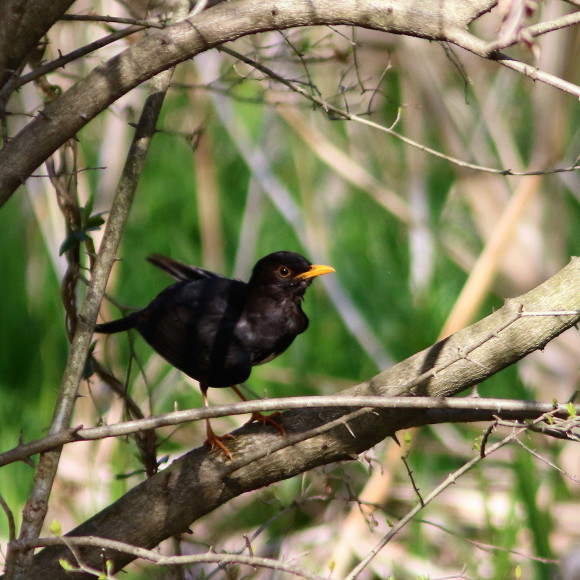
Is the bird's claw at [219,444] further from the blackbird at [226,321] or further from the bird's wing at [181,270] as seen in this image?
the bird's wing at [181,270]

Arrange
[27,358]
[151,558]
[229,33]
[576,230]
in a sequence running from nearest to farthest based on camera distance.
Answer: [151,558]
[229,33]
[27,358]
[576,230]

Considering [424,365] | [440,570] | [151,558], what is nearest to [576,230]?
[440,570]

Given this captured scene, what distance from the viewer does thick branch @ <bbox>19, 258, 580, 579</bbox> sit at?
7.87 ft

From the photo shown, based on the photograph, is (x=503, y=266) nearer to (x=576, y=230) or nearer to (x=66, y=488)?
(x=576, y=230)

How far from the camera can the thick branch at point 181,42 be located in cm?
212

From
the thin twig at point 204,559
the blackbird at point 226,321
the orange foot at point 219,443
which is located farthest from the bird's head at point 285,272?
the thin twig at point 204,559

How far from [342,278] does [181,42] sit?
3.96 metres

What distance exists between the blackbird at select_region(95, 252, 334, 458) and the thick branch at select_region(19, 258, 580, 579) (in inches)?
31.9

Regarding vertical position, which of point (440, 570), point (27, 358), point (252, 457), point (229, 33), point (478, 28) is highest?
point (478, 28)

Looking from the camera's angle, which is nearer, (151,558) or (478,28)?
(151,558)

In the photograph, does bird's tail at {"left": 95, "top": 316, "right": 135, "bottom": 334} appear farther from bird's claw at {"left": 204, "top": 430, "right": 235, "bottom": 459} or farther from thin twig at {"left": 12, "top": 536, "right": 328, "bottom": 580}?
thin twig at {"left": 12, "top": 536, "right": 328, "bottom": 580}

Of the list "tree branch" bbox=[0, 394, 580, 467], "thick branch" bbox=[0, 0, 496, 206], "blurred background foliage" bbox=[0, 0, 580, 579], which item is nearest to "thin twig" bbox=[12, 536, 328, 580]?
"tree branch" bbox=[0, 394, 580, 467]

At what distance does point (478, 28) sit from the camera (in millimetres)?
5773

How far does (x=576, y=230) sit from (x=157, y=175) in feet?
10.5
